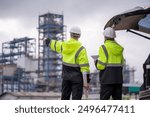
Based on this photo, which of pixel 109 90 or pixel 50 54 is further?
pixel 50 54

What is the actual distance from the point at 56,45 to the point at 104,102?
244 cm

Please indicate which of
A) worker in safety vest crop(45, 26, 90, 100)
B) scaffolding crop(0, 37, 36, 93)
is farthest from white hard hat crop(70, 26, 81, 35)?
scaffolding crop(0, 37, 36, 93)

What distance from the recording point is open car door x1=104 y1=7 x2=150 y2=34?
25.1 ft

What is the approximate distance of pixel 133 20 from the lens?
8.23 meters

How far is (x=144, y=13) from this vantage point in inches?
301

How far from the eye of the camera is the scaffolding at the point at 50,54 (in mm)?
82562

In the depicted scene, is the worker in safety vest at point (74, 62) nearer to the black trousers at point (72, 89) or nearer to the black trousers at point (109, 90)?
the black trousers at point (72, 89)

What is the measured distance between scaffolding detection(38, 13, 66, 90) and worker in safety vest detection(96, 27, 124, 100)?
74.1 meters

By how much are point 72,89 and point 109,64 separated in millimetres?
906

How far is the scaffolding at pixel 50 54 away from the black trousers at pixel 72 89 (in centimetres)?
7363

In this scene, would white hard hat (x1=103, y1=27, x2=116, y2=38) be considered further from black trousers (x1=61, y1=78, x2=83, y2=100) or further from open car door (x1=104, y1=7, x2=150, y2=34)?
black trousers (x1=61, y1=78, x2=83, y2=100)

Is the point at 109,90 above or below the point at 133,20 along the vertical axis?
below

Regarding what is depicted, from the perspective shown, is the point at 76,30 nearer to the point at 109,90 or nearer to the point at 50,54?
the point at 109,90

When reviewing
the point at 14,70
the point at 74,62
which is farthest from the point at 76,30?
the point at 14,70
